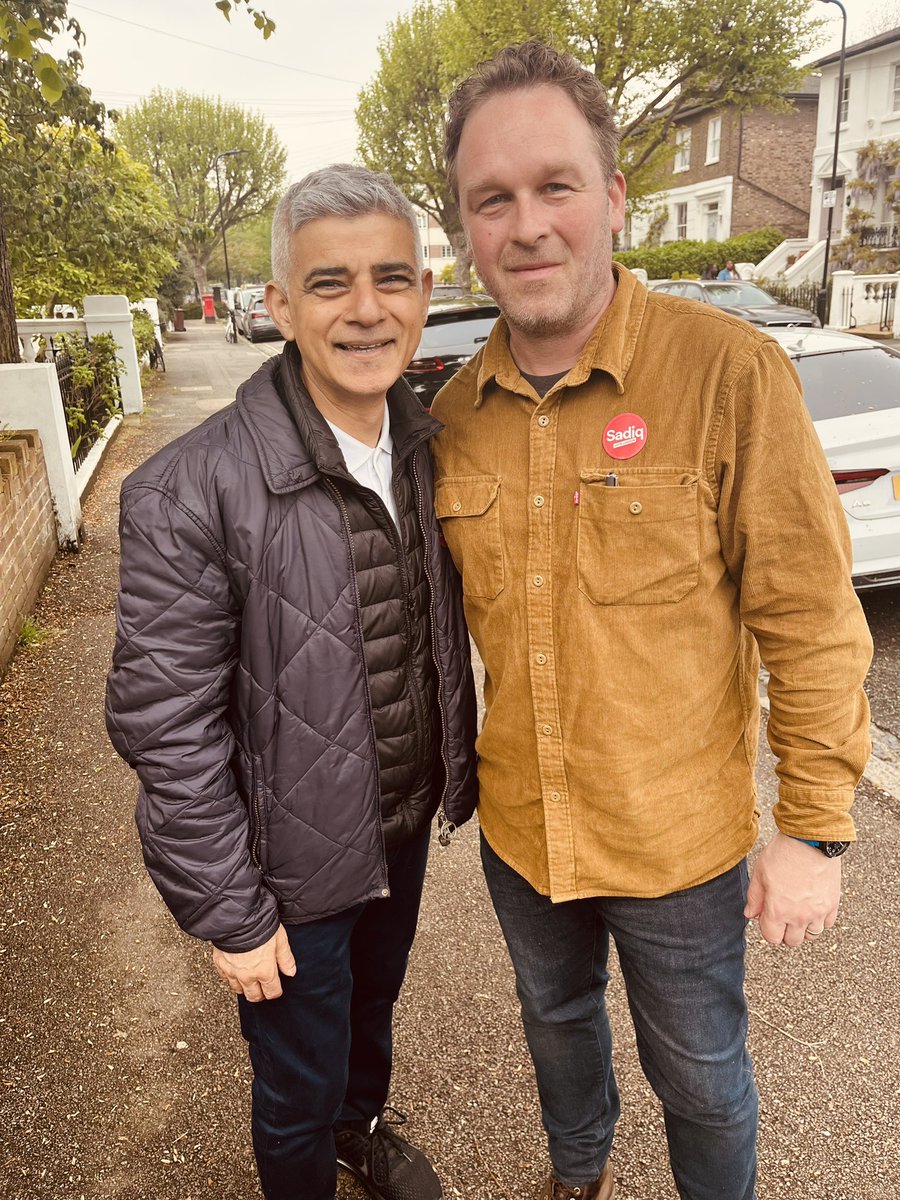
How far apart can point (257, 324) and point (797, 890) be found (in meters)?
31.7

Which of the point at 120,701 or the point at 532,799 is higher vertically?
the point at 120,701

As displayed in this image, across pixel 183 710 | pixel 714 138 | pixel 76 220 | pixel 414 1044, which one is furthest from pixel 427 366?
pixel 714 138

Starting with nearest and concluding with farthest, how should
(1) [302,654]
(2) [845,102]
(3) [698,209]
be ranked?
(1) [302,654], (2) [845,102], (3) [698,209]

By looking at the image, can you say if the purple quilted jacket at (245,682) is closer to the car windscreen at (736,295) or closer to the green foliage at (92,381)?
the green foliage at (92,381)

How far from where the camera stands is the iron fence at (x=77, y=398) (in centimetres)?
973

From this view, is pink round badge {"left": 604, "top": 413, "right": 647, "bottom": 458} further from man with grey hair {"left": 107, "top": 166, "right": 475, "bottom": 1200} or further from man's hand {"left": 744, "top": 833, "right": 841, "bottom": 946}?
man's hand {"left": 744, "top": 833, "right": 841, "bottom": 946}

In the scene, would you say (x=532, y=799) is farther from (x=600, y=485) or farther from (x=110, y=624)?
(x=110, y=624)

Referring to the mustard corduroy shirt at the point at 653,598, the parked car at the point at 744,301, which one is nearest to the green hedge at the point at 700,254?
the parked car at the point at 744,301

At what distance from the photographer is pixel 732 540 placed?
5.46 ft

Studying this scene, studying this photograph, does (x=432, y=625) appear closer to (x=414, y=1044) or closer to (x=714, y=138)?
(x=414, y=1044)

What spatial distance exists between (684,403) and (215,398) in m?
16.3

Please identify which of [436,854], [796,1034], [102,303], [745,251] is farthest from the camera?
[745,251]

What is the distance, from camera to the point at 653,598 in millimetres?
1702

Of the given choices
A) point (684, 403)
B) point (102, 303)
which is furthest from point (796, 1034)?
point (102, 303)
